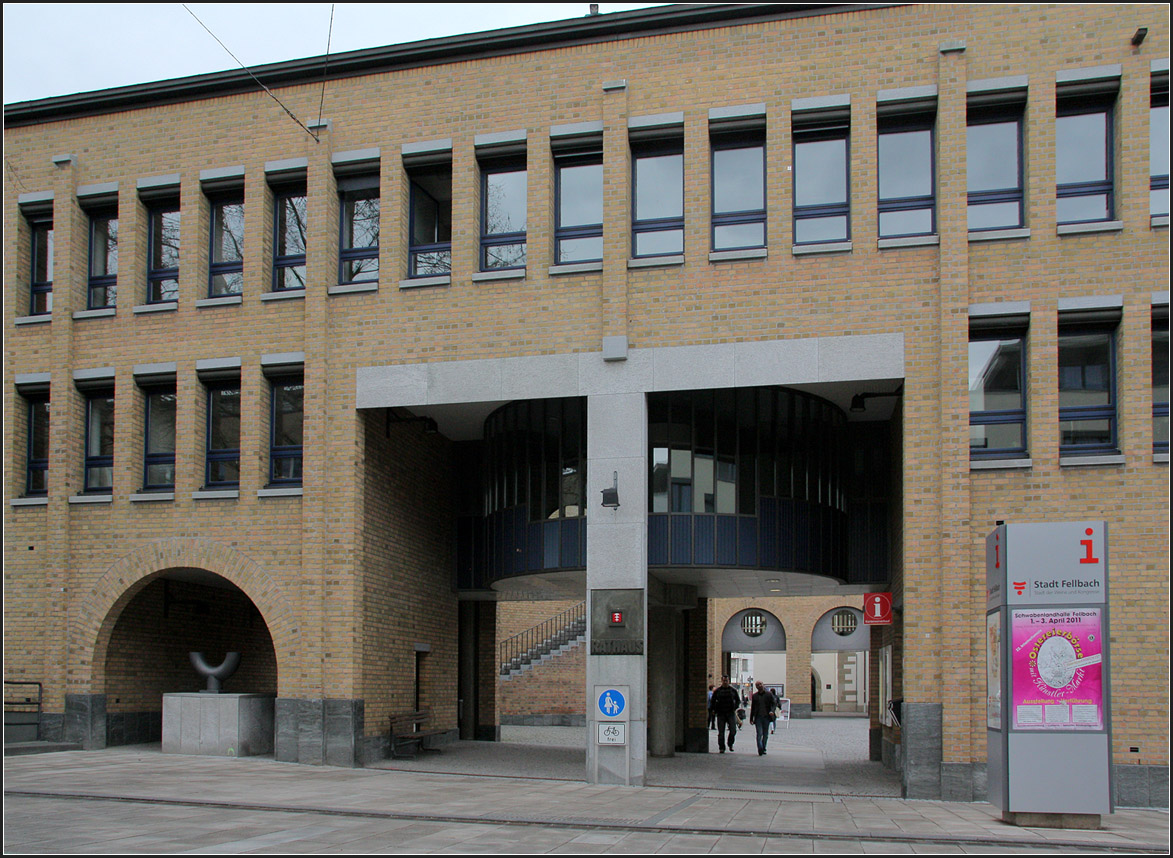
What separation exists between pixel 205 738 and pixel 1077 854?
14.9m

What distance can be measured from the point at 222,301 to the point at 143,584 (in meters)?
5.40

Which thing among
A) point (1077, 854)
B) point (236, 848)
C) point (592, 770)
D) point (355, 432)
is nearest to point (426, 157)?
point (355, 432)

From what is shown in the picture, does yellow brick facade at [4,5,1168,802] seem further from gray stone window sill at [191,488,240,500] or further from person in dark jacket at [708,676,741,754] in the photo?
person in dark jacket at [708,676,741,754]

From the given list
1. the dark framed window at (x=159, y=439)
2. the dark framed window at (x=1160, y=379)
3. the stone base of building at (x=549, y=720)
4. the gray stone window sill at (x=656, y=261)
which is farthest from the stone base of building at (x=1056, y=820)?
the stone base of building at (x=549, y=720)

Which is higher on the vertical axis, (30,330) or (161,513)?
(30,330)

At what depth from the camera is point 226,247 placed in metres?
22.3

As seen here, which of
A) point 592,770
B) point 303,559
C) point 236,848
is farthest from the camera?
point 303,559

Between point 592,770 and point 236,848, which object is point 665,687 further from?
point 236,848

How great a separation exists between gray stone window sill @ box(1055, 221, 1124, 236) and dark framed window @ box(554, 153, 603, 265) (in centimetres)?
715

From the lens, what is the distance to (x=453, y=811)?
1400cm

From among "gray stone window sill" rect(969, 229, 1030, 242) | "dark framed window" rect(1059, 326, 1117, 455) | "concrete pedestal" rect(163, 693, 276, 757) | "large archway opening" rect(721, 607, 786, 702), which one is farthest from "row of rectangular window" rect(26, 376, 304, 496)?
"large archway opening" rect(721, 607, 786, 702)

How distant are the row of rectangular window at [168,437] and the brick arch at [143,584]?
1235 millimetres

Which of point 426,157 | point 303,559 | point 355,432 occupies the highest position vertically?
point 426,157

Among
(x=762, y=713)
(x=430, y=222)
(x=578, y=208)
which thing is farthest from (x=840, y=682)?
(x=578, y=208)
